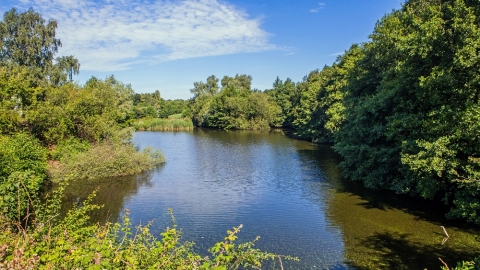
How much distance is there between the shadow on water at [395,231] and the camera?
12203 mm

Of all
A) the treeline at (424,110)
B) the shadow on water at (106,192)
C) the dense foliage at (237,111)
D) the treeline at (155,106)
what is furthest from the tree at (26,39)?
the treeline at (155,106)

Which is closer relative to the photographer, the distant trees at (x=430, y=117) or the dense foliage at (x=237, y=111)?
the distant trees at (x=430, y=117)

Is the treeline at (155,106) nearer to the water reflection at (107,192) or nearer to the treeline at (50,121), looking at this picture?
the treeline at (50,121)

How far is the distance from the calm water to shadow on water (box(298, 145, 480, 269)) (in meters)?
0.04

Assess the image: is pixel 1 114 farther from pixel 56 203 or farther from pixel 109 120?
pixel 56 203

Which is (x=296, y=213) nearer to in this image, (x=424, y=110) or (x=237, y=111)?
(x=424, y=110)

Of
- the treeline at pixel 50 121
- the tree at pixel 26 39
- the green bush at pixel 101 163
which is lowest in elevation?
the green bush at pixel 101 163

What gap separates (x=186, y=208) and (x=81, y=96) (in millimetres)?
16446

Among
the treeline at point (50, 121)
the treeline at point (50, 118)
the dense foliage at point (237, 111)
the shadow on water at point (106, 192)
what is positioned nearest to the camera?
the shadow on water at point (106, 192)

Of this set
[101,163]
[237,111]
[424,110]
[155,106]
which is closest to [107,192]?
[101,163]

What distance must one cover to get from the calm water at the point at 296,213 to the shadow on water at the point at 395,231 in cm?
4

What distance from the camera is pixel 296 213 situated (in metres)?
17.8

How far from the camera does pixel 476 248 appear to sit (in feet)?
41.7

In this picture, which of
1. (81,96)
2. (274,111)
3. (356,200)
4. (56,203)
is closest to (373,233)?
(356,200)
